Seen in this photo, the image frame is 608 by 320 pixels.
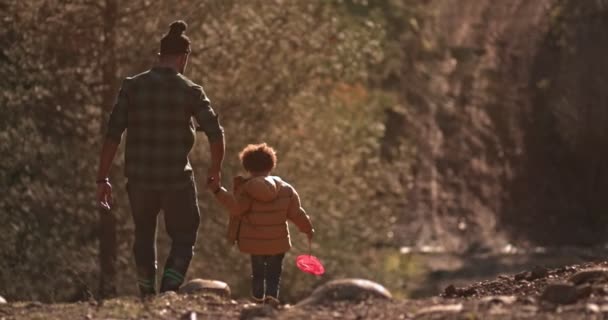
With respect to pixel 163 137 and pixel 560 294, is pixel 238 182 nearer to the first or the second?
pixel 163 137

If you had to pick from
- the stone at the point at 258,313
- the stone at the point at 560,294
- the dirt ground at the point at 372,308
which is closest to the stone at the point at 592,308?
the dirt ground at the point at 372,308

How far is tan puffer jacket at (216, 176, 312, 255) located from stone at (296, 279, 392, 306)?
4.74 ft

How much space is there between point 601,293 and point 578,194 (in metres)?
32.5

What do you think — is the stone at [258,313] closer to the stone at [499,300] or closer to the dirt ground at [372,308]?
the dirt ground at [372,308]

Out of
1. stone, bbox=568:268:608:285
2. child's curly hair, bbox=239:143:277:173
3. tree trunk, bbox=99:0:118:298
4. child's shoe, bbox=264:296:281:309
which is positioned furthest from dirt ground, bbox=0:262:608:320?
tree trunk, bbox=99:0:118:298

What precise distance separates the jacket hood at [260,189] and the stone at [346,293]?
148cm

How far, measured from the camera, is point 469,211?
45031 mm

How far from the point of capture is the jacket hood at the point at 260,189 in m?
13.9

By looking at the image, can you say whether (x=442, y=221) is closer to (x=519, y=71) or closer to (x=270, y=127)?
(x=519, y=71)

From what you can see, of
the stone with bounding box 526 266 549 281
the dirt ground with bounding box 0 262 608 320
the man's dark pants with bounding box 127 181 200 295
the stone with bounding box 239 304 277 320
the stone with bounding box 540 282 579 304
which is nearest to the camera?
the dirt ground with bounding box 0 262 608 320

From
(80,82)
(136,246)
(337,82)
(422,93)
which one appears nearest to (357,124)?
(337,82)

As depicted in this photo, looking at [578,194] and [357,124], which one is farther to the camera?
[578,194]

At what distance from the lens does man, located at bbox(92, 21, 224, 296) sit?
45.2 feet

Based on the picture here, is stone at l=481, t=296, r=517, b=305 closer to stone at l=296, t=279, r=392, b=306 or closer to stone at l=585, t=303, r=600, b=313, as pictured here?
stone at l=585, t=303, r=600, b=313
